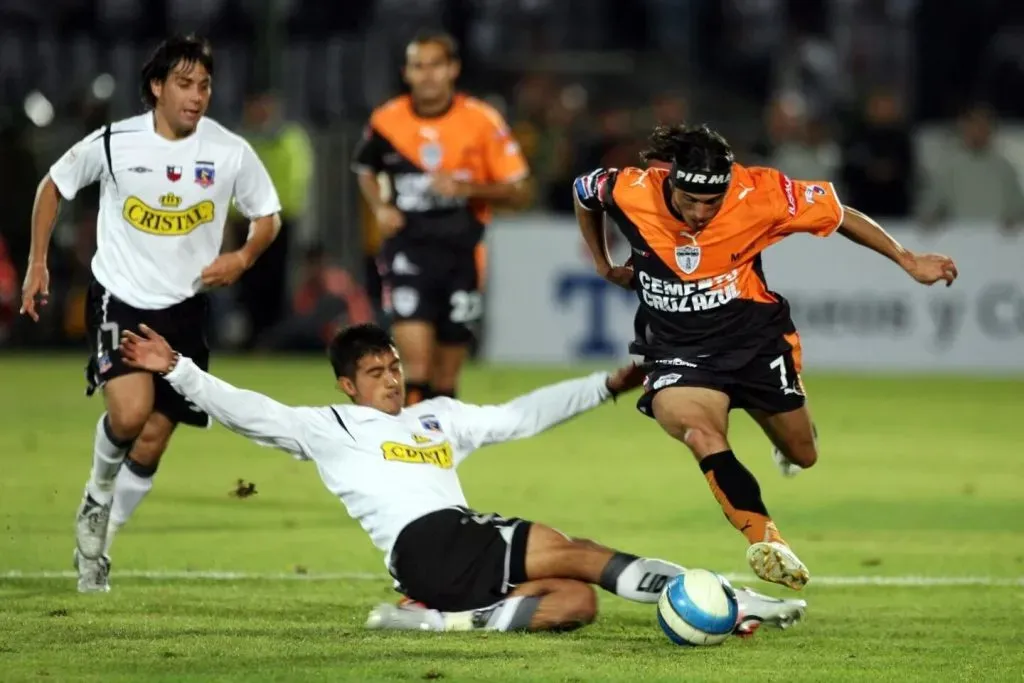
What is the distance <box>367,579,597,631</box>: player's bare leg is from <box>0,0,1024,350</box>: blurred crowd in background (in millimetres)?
12661

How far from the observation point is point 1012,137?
21672mm

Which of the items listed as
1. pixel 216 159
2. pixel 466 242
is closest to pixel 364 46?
pixel 466 242

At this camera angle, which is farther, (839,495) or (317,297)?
(317,297)

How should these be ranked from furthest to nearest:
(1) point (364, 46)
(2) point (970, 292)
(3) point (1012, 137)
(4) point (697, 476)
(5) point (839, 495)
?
(1) point (364, 46), (3) point (1012, 137), (2) point (970, 292), (4) point (697, 476), (5) point (839, 495)

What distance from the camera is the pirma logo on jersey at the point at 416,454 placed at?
7.39 meters

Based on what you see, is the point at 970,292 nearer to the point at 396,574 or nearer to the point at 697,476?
the point at 697,476

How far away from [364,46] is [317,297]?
3.84 m

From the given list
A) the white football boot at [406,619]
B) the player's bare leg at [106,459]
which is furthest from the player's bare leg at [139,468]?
the white football boot at [406,619]

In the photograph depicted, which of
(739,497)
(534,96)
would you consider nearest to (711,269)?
(739,497)

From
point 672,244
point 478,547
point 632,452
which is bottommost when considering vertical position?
point 632,452

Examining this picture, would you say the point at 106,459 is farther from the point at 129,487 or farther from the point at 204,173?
the point at 204,173

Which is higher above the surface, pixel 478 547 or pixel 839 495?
pixel 478 547

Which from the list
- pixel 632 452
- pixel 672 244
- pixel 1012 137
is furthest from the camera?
pixel 1012 137

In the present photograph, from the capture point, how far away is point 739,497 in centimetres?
736
